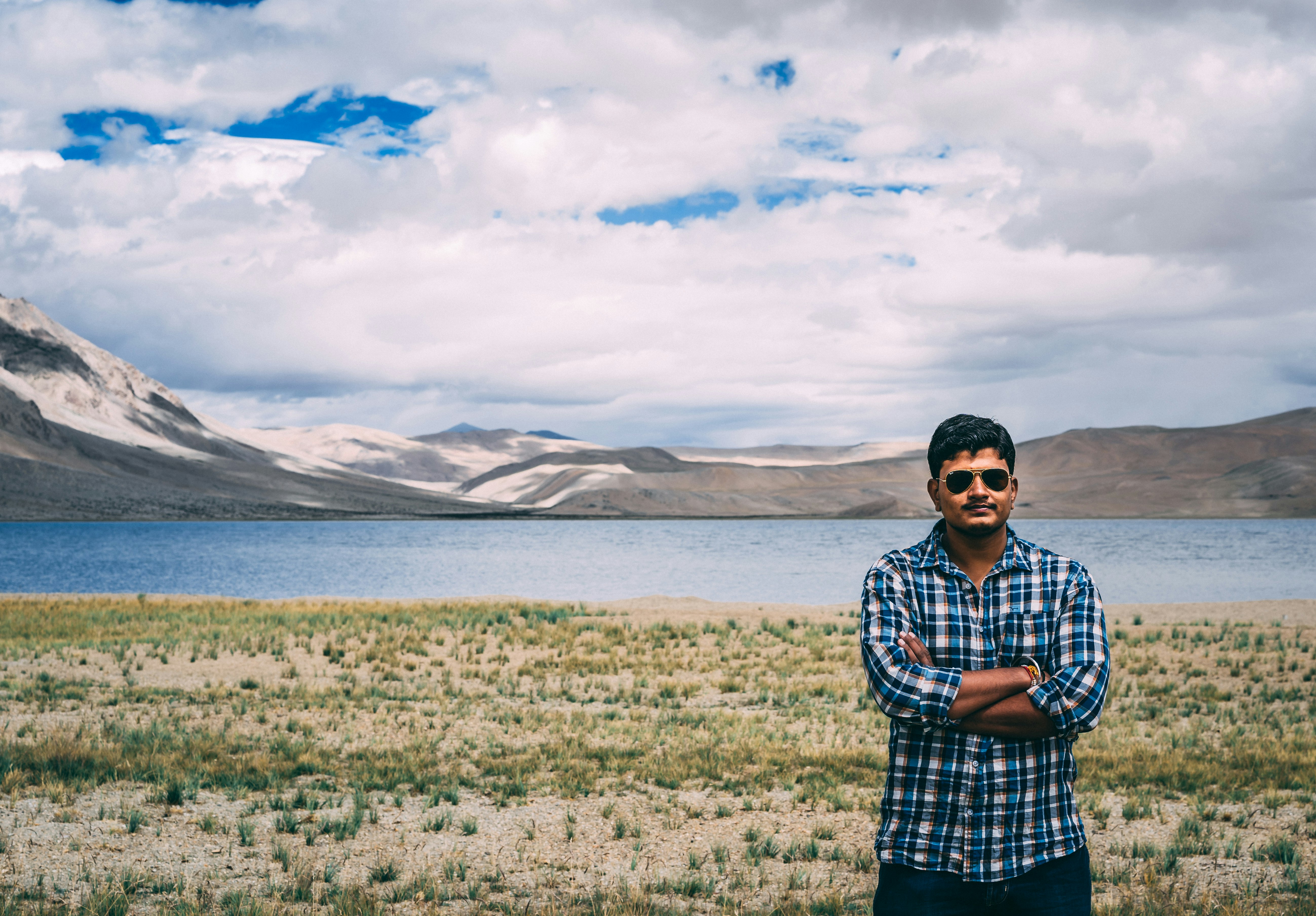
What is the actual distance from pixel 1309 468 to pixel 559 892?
22244cm

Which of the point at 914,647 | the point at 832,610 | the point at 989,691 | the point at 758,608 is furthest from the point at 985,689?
the point at 758,608

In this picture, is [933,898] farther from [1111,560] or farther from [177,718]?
[1111,560]

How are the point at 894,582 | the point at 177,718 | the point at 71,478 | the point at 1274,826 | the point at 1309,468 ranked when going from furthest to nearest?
the point at 1309,468
the point at 71,478
the point at 177,718
the point at 1274,826
the point at 894,582

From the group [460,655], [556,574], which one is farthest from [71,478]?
[460,655]

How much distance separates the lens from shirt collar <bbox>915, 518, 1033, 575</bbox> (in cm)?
343

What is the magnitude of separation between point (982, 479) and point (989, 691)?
2.25 feet

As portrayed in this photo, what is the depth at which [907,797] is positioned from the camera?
11.2 feet

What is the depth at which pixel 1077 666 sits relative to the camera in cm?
340

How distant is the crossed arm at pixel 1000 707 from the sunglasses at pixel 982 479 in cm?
59

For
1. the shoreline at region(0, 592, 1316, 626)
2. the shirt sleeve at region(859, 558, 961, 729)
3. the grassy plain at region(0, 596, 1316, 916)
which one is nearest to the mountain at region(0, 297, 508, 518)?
the shoreline at region(0, 592, 1316, 626)

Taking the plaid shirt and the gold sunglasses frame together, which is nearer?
the plaid shirt

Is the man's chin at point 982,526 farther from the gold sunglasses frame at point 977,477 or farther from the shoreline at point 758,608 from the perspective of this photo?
the shoreline at point 758,608

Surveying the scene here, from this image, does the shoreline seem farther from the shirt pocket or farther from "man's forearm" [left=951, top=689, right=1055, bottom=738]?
"man's forearm" [left=951, top=689, right=1055, bottom=738]

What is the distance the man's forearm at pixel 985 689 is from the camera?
10.8 feet
